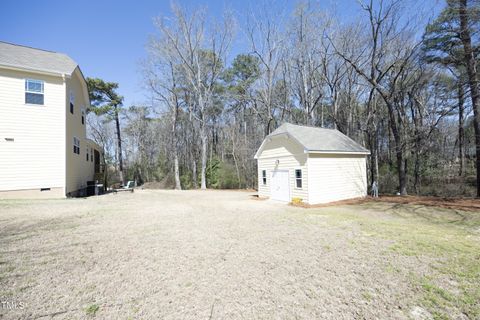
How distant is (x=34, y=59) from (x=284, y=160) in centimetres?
1463

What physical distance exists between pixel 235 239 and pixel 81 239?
362 cm

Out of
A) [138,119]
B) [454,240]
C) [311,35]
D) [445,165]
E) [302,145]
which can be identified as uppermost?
[311,35]

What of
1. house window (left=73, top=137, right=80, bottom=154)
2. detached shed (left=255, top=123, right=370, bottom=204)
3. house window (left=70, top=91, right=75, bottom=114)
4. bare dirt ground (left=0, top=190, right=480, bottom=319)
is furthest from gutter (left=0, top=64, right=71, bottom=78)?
detached shed (left=255, top=123, right=370, bottom=204)

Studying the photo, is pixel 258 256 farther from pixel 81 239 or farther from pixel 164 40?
pixel 164 40

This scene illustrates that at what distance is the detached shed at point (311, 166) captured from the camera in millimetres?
11070

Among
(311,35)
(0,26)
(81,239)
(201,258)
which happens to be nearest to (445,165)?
(311,35)

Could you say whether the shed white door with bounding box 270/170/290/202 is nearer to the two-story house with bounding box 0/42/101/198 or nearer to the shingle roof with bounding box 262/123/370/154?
the shingle roof with bounding box 262/123/370/154

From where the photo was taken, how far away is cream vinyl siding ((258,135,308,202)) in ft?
36.8

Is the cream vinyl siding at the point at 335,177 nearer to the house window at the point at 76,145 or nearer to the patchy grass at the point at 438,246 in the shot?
the patchy grass at the point at 438,246

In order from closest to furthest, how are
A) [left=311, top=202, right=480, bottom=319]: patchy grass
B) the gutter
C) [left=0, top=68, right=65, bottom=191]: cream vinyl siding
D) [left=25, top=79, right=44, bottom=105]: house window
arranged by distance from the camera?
1. [left=311, top=202, right=480, bottom=319]: patchy grass
2. [left=0, top=68, right=65, bottom=191]: cream vinyl siding
3. the gutter
4. [left=25, top=79, right=44, bottom=105]: house window

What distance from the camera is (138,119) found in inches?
1194

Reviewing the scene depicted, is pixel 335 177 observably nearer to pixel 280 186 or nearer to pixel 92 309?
pixel 280 186

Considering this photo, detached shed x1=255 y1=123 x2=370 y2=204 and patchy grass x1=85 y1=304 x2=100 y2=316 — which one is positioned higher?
detached shed x1=255 y1=123 x2=370 y2=204

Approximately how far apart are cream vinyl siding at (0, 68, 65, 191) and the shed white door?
37.2 feet
